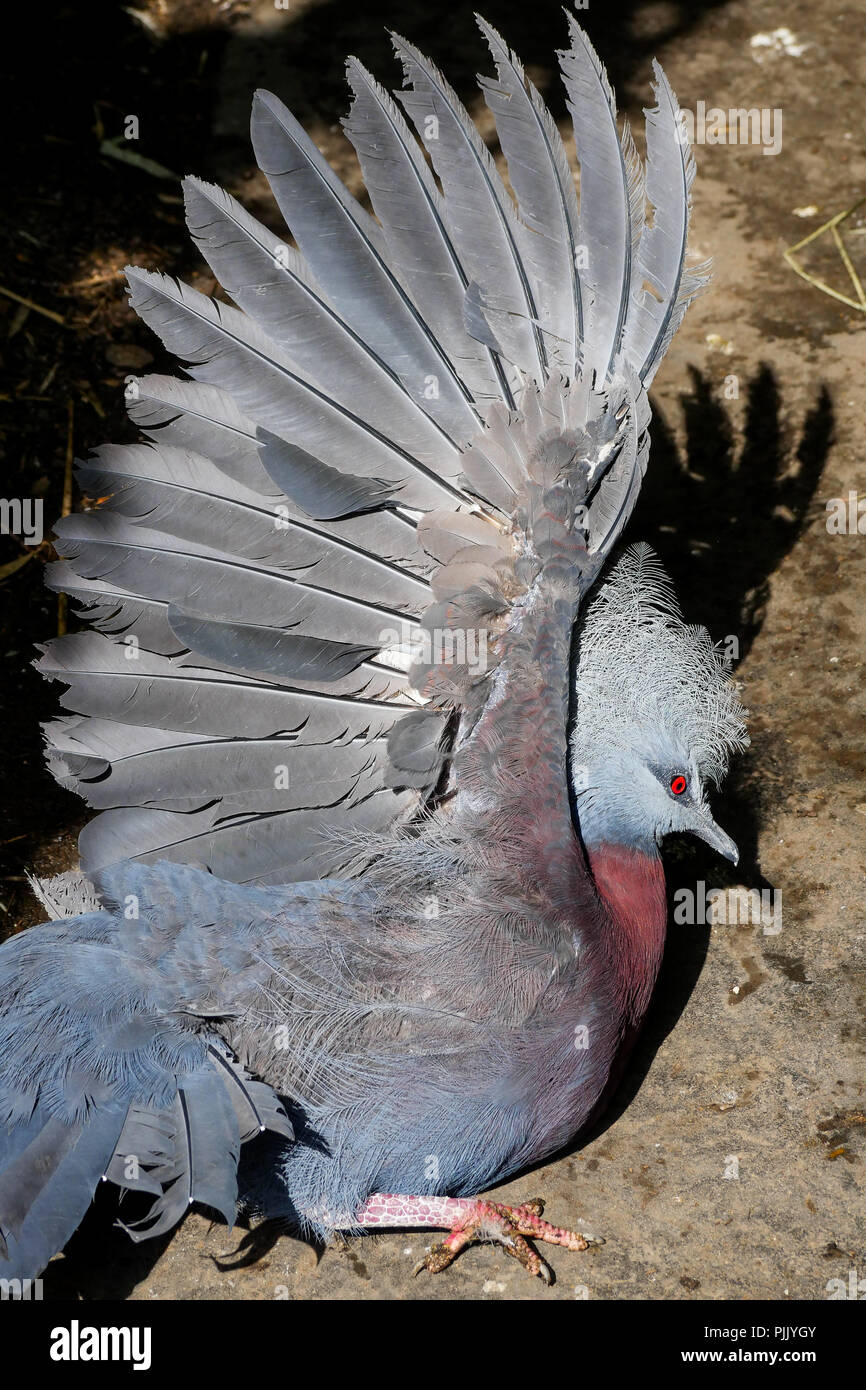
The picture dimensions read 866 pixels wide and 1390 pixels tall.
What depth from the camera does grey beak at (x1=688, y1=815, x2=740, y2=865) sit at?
307 cm

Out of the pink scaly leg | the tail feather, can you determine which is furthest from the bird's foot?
the tail feather

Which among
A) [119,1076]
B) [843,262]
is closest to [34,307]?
[843,262]

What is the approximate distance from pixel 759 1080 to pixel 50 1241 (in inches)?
67.4

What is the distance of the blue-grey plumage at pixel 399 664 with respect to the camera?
2758 millimetres

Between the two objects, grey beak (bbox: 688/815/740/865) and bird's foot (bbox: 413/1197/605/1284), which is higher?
grey beak (bbox: 688/815/740/865)

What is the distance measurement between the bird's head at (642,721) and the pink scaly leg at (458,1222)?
0.88 meters

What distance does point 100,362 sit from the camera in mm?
4863

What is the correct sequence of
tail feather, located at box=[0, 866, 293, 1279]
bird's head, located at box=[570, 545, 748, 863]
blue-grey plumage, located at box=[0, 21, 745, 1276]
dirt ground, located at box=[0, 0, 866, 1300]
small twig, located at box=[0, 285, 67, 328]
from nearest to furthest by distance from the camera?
1. tail feather, located at box=[0, 866, 293, 1279]
2. blue-grey plumage, located at box=[0, 21, 745, 1276]
3. dirt ground, located at box=[0, 0, 866, 1300]
4. bird's head, located at box=[570, 545, 748, 863]
5. small twig, located at box=[0, 285, 67, 328]

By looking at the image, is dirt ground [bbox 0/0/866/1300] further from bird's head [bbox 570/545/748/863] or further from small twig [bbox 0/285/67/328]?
bird's head [bbox 570/545/748/863]

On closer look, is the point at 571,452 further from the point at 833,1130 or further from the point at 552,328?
the point at 833,1130

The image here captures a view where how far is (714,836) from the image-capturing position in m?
3.09

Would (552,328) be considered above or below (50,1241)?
above

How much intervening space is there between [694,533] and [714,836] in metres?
1.56
